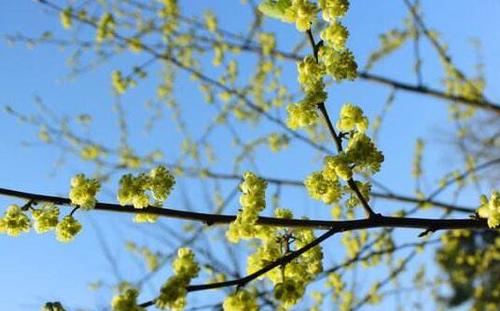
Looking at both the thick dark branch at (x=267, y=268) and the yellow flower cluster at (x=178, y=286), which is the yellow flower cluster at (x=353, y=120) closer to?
the thick dark branch at (x=267, y=268)

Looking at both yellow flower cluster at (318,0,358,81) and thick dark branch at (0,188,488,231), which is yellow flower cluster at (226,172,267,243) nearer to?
thick dark branch at (0,188,488,231)

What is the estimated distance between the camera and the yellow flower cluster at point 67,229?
2414mm

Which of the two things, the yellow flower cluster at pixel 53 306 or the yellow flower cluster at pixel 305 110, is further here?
the yellow flower cluster at pixel 305 110

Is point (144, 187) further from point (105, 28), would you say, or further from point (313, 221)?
point (105, 28)

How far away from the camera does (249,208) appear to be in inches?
90.7

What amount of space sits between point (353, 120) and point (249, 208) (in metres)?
0.66

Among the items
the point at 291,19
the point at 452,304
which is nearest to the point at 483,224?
the point at 291,19

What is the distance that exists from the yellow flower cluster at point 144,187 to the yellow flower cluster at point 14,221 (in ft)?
1.43

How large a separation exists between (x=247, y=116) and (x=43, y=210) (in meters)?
4.56

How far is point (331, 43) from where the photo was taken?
264cm

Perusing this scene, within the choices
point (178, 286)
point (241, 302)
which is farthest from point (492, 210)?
point (178, 286)

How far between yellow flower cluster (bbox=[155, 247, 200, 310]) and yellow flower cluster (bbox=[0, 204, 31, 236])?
804 mm

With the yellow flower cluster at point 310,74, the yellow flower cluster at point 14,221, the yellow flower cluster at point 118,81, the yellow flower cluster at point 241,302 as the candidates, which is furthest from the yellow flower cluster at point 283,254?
the yellow flower cluster at point 118,81

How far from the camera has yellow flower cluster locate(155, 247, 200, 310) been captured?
186cm
